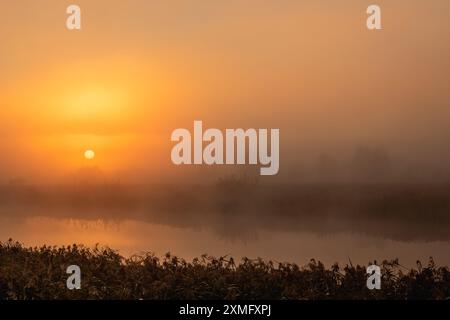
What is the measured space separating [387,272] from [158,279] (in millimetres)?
2489

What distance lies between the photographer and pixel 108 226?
8734mm

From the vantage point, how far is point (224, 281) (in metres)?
6.91

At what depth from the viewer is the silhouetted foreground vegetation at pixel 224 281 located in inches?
268

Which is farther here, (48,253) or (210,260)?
(48,253)

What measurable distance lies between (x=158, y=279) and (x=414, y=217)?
3447mm

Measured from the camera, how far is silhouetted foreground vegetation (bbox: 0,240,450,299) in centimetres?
681

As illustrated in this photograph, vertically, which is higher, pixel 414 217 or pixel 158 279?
pixel 414 217
